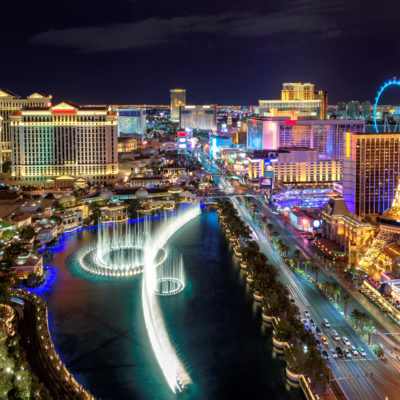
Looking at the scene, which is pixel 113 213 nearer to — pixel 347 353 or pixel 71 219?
pixel 71 219

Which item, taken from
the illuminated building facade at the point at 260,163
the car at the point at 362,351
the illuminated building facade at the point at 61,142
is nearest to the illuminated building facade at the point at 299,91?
the illuminated building facade at the point at 260,163

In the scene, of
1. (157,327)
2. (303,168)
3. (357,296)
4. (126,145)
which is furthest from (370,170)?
(126,145)

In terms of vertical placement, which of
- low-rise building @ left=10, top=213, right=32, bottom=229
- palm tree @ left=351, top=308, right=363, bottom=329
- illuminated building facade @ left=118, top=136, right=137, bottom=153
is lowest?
palm tree @ left=351, top=308, right=363, bottom=329

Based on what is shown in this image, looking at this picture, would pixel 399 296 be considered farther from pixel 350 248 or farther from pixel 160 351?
pixel 160 351

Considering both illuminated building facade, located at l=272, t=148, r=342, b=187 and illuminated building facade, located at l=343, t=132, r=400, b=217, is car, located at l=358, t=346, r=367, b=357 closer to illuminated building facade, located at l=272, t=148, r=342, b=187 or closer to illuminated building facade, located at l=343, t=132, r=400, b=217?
illuminated building facade, located at l=343, t=132, r=400, b=217

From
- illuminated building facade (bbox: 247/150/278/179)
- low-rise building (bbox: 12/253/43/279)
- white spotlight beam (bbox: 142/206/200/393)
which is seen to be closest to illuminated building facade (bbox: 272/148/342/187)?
illuminated building facade (bbox: 247/150/278/179)

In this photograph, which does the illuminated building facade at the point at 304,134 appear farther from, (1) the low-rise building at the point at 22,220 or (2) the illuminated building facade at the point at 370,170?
(1) the low-rise building at the point at 22,220

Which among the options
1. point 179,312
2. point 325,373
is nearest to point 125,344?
point 179,312
